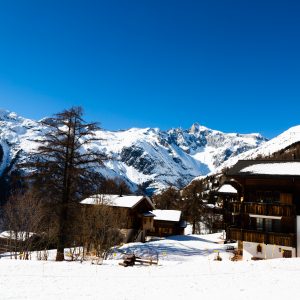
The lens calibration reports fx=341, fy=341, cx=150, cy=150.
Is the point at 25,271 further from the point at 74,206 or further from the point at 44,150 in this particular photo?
the point at 44,150

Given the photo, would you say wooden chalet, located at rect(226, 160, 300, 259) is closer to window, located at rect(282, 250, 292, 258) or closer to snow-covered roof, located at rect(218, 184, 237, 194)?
window, located at rect(282, 250, 292, 258)

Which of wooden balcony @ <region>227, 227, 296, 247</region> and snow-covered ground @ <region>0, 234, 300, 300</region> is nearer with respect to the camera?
snow-covered ground @ <region>0, 234, 300, 300</region>

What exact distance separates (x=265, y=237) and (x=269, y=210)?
2624 mm

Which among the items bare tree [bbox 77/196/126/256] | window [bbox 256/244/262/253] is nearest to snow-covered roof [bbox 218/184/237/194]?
window [bbox 256/244/262/253]

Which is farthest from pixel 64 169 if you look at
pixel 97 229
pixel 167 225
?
pixel 167 225

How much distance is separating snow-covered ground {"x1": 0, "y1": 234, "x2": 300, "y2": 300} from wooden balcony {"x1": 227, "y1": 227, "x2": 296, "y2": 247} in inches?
379

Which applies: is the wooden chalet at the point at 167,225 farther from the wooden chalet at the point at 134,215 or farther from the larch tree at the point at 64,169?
the larch tree at the point at 64,169

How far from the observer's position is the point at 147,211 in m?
58.2

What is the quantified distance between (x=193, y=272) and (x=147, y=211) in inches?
1520

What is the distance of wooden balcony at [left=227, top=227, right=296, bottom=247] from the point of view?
1243 inches

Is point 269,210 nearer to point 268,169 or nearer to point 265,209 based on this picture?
point 265,209

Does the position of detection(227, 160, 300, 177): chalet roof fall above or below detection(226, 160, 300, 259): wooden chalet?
above

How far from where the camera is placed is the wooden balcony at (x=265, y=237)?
3158 cm

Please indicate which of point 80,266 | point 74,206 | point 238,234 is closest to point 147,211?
point 238,234
